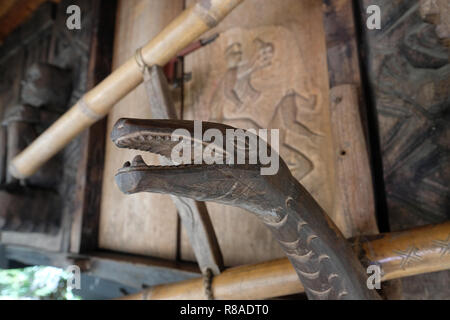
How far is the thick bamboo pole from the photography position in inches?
31.8

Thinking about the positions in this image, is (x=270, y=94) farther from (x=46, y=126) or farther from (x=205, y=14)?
(x=46, y=126)

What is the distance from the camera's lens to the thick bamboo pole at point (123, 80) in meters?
0.81

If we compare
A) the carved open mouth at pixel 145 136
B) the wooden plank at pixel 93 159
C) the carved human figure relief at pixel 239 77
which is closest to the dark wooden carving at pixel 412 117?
the carved human figure relief at pixel 239 77

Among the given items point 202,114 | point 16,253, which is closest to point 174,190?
point 202,114

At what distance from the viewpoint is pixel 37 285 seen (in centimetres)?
146

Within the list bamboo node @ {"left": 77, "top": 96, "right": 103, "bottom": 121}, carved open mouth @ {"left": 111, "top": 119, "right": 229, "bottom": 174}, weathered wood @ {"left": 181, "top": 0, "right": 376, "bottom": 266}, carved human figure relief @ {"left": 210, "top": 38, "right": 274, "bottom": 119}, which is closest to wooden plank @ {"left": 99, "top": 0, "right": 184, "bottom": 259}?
weathered wood @ {"left": 181, "top": 0, "right": 376, "bottom": 266}

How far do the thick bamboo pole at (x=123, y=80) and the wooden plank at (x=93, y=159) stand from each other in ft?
0.76

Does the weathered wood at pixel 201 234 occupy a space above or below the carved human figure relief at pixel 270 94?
below

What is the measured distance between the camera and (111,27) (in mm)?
1593

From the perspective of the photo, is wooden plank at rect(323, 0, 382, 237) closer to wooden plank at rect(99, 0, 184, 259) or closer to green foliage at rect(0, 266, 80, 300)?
wooden plank at rect(99, 0, 184, 259)

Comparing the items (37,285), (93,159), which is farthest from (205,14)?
(37,285)

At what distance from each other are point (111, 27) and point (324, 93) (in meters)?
1.24

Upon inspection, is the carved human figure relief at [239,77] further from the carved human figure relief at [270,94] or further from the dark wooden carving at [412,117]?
the dark wooden carving at [412,117]
